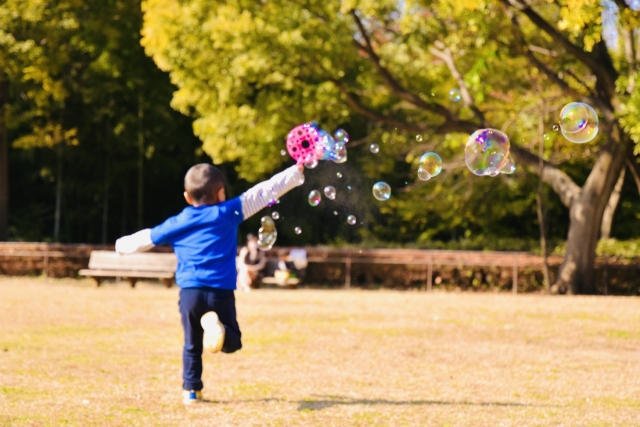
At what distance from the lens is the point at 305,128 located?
784 centimetres

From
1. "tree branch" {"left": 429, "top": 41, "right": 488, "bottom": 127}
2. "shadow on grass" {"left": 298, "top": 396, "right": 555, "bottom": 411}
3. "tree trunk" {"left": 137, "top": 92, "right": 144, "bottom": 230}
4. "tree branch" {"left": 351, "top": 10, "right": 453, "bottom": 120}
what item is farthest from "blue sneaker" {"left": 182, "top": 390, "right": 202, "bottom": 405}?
"tree trunk" {"left": 137, "top": 92, "right": 144, "bottom": 230}

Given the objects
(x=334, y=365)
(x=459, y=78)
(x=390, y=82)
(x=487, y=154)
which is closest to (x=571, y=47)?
(x=459, y=78)

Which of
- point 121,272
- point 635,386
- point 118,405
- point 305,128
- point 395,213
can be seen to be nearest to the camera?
point 118,405

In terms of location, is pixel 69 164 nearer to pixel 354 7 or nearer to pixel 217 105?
pixel 217 105

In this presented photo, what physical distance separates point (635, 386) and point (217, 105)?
15539 mm

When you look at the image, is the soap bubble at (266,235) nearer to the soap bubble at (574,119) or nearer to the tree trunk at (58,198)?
the soap bubble at (574,119)

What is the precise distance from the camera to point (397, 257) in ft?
76.9

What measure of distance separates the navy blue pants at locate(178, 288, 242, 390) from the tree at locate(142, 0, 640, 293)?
12.5m

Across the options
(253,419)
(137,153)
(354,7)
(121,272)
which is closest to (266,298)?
(121,272)

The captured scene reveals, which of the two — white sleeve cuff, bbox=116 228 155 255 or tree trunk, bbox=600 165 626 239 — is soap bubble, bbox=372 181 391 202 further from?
tree trunk, bbox=600 165 626 239

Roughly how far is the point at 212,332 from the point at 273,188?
1128 millimetres

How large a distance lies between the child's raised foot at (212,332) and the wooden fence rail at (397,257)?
16.2m

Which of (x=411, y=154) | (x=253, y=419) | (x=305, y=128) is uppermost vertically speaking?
(x=411, y=154)

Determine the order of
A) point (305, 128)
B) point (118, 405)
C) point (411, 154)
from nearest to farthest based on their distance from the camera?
point (118, 405) < point (305, 128) < point (411, 154)
